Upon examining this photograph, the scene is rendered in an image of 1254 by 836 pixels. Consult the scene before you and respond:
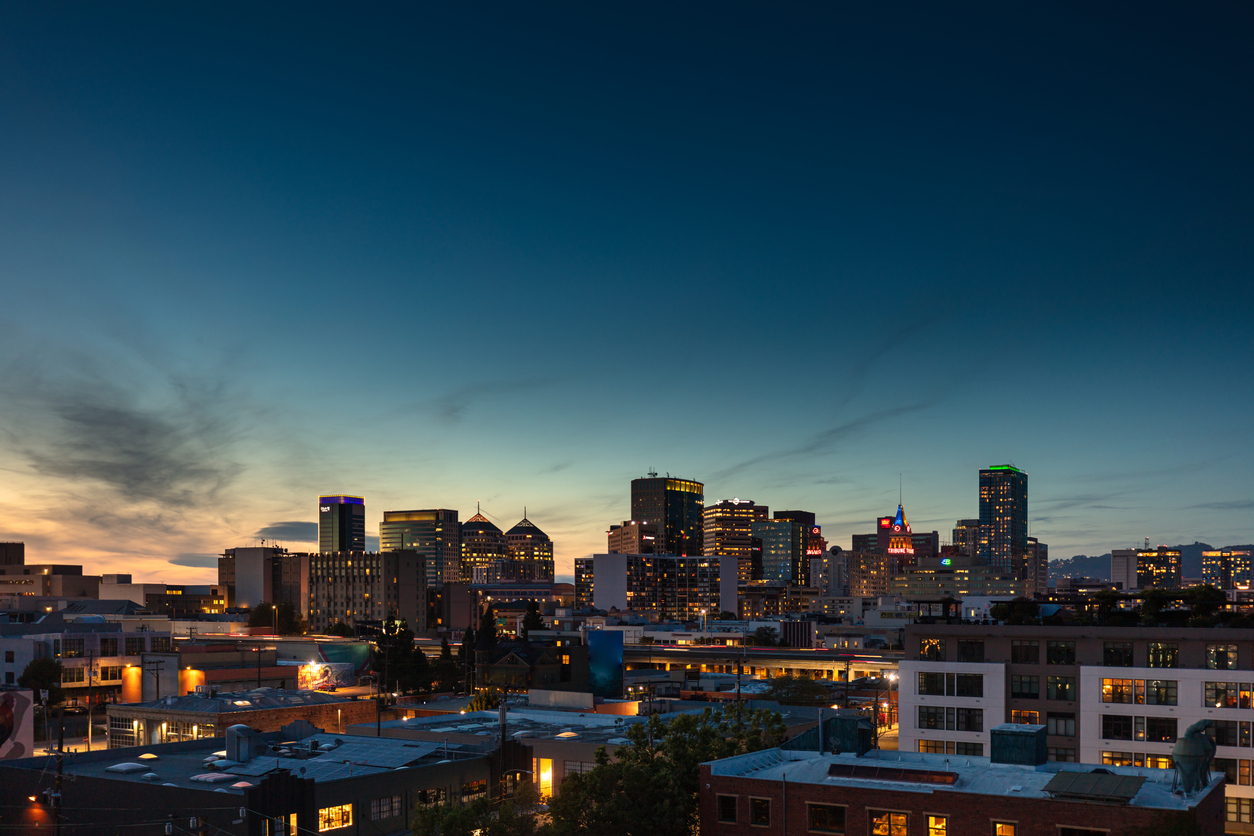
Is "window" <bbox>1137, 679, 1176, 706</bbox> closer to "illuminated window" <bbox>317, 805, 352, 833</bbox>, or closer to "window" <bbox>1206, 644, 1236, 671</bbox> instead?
"window" <bbox>1206, 644, 1236, 671</bbox>

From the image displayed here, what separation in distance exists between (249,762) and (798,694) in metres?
89.4

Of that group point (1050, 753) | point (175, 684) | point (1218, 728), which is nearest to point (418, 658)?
point (175, 684)

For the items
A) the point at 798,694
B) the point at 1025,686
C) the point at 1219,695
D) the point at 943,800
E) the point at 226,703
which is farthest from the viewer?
the point at 798,694

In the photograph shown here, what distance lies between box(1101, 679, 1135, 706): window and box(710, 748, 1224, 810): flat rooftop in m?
27.0

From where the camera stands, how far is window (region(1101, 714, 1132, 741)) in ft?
270

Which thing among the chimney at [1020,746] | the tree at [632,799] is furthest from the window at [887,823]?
the tree at [632,799]

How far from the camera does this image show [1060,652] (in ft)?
283

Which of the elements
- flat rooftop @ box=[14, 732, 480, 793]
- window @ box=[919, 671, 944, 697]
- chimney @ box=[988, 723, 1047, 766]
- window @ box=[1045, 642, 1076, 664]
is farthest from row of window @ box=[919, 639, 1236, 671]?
flat rooftop @ box=[14, 732, 480, 793]

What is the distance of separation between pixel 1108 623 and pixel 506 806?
63823 mm

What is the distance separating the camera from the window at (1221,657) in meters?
79.9

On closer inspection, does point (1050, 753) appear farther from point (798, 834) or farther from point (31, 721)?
point (31, 721)

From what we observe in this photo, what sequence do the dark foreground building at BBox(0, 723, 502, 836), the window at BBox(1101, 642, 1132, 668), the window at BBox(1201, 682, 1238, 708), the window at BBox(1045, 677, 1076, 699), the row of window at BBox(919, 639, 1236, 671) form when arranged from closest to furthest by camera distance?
1. the dark foreground building at BBox(0, 723, 502, 836)
2. the window at BBox(1201, 682, 1238, 708)
3. the row of window at BBox(919, 639, 1236, 671)
4. the window at BBox(1101, 642, 1132, 668)
5. the window at BBox(1045, 677, 1076, 699)

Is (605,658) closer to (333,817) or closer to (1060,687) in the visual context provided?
(1060,687)

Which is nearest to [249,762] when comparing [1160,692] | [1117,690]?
[1117,690]
